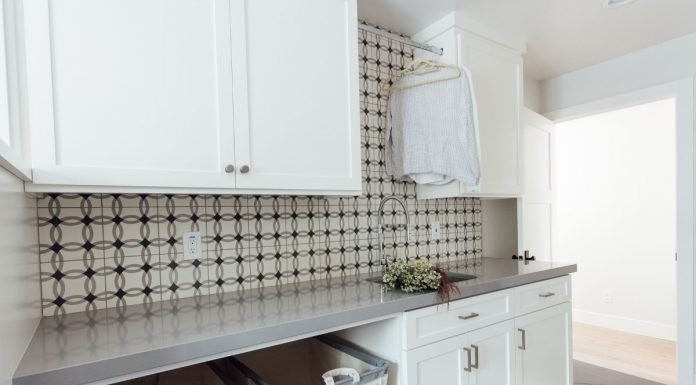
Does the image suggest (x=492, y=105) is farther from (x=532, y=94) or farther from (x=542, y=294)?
(x=532, y=94)

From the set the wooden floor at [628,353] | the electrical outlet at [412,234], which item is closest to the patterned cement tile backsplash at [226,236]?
the electrical outlet at [412,234]

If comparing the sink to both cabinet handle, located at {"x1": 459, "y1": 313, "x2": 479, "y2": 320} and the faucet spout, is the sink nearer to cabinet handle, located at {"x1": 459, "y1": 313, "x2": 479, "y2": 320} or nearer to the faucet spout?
the faucet spout

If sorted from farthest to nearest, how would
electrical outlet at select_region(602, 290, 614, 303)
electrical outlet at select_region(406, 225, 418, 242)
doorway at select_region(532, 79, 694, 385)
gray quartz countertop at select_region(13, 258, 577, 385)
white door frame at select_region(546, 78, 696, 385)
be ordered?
electrical outlet at select_region(602, 290, 614, 303) → doorway at select_region(532, 79, 694, 385) → white door frame at select_region(546, 78, 696, 385) → electrical outlet at select_region(406, 225, 418, 242) → gray quartz countertop at select_region(13, 258, 577, 385)

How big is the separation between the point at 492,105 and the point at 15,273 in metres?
2.22

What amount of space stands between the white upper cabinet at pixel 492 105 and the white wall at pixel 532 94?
2.74ft

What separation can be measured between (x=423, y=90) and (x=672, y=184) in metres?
3.08

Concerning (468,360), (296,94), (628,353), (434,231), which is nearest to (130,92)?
(296,94)

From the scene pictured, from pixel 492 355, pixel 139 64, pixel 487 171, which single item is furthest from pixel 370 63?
pixel 492 355

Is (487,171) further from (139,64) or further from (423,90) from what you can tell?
(139,64)

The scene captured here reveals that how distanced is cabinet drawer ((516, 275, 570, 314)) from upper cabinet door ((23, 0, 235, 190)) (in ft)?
5.07

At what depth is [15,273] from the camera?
2.84ft

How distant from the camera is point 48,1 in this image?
1.01 metres

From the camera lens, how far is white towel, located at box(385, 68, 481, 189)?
1866 millimetres

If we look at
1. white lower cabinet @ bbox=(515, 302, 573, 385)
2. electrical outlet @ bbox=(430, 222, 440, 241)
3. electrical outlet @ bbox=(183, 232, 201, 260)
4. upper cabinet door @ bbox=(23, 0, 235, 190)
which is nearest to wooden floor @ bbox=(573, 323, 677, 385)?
white lower cabinet @ bbox=(515, 302, 573, 385)
